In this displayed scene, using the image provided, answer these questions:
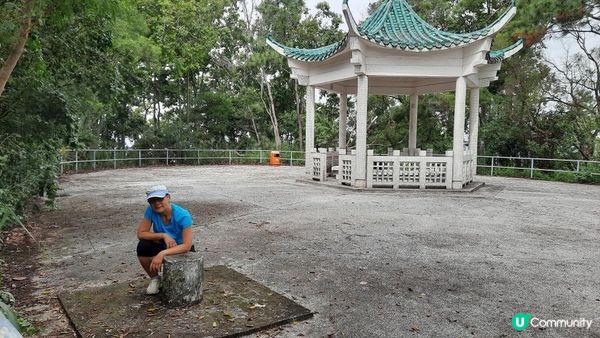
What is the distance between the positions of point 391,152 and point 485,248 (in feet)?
20.5

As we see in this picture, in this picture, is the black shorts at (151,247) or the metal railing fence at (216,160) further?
the metal railing fence at (216,160)

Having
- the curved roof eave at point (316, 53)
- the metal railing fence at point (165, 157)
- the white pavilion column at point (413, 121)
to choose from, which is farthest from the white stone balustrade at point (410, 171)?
the metal railing fence at point (165, 157)

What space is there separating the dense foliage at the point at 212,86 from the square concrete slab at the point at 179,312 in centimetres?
110

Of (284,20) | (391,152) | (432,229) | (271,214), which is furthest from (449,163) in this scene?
(284,20)

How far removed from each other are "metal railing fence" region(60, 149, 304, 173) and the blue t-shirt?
1446 centimetres

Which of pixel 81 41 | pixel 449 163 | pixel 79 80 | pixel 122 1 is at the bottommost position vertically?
pixel 449 163

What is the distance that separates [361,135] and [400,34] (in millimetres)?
3053

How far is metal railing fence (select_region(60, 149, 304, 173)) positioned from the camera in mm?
17234

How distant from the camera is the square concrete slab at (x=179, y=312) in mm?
3024

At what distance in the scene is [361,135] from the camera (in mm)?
10828

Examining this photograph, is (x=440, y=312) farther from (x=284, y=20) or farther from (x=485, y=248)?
(x=284, y=20)

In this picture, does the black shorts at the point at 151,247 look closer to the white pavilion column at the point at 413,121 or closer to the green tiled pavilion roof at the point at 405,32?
the green tiled pavilion roof at the point at 405,32

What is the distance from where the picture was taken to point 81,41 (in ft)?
22.1

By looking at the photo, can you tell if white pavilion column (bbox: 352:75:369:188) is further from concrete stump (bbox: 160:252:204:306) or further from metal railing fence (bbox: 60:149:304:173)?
metal railing fence (bbox: 60:149:304:173)
